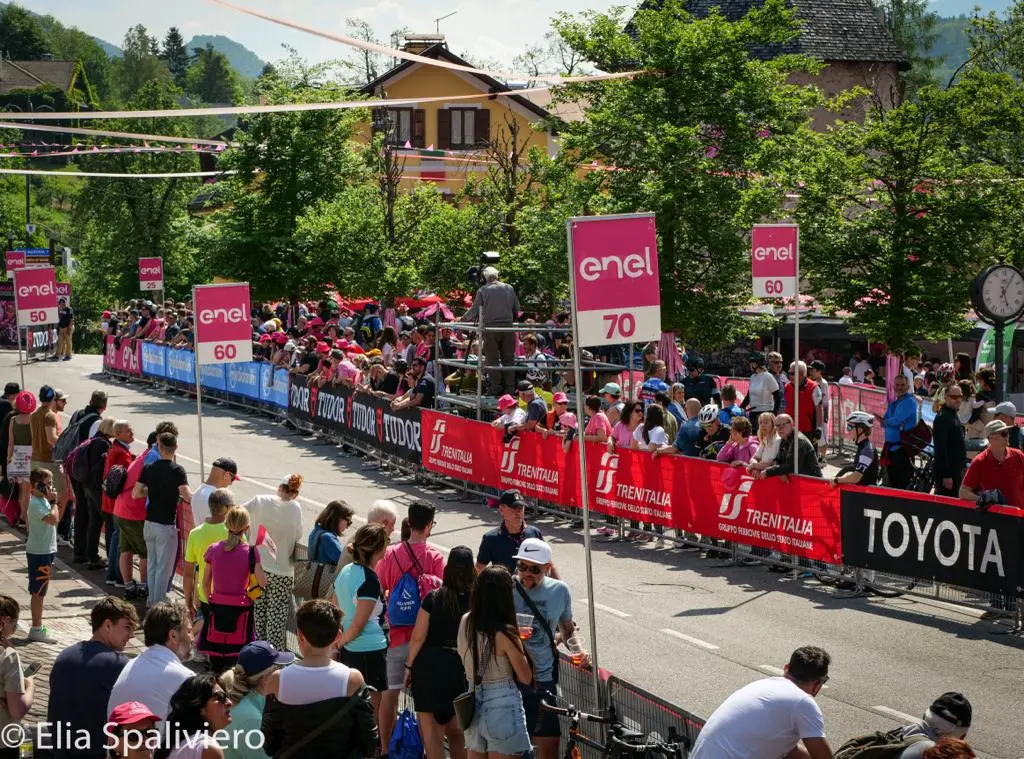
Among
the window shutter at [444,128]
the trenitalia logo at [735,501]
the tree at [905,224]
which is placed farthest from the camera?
the window shutter at [444,128]

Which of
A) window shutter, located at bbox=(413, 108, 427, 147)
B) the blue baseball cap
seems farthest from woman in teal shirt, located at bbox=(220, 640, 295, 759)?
window shutter, located at bbox=(413, 108, 427, 147)

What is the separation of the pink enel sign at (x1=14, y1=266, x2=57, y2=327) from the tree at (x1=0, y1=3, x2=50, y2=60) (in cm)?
14944

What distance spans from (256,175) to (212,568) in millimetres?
31242

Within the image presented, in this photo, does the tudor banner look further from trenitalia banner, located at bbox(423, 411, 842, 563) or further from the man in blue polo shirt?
the man in blue polo shirt

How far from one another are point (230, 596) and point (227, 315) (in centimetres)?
733

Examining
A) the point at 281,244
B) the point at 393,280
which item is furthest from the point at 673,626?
the point at 281,244

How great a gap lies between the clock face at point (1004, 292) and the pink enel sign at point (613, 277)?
31.5ft

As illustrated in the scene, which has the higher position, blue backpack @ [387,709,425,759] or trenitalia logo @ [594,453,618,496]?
trenitalia logo @ [594,453,618,496]

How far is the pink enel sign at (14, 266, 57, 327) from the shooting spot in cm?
2692

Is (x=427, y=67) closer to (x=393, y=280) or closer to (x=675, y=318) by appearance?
(x=393, y=280)

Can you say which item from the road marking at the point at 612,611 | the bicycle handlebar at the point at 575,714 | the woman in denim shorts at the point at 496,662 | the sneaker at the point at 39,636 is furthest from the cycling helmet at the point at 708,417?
the woman in denim shorts at the point at 496,662

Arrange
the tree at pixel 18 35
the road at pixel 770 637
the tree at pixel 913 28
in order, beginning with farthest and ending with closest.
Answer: the tree at pixel 18 35 < the tree at pixel 913 28 < the road at pixel 770 637

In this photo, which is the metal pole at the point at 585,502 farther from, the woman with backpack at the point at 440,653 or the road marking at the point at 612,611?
the road marking at the point at 612,611

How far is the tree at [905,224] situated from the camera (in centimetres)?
2686
